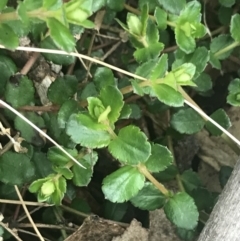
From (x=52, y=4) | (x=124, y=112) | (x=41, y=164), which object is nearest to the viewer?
(x=52, y=4)

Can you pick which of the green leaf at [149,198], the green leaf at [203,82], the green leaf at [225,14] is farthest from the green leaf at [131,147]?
the green leaf at [225,14]

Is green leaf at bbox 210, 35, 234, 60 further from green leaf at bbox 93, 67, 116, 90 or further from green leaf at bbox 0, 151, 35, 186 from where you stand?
green leaf at bbox 0, 151, 35, 186

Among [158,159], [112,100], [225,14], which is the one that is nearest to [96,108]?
[112,100]

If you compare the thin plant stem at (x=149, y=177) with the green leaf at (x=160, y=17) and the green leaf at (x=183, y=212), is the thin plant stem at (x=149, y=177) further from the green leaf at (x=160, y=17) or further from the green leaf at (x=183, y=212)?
the green leaf at (x=160, y=17)

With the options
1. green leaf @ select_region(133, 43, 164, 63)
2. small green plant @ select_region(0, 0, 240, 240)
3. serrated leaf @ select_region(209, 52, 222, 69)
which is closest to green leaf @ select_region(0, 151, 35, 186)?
small green plant @ select_region(0, 0, 240, 240)

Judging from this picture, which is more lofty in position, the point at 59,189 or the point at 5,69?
the point at 5,69

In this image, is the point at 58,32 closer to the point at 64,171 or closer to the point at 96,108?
the point at 96,108

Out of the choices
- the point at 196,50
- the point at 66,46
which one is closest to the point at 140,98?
the point at 196,50
